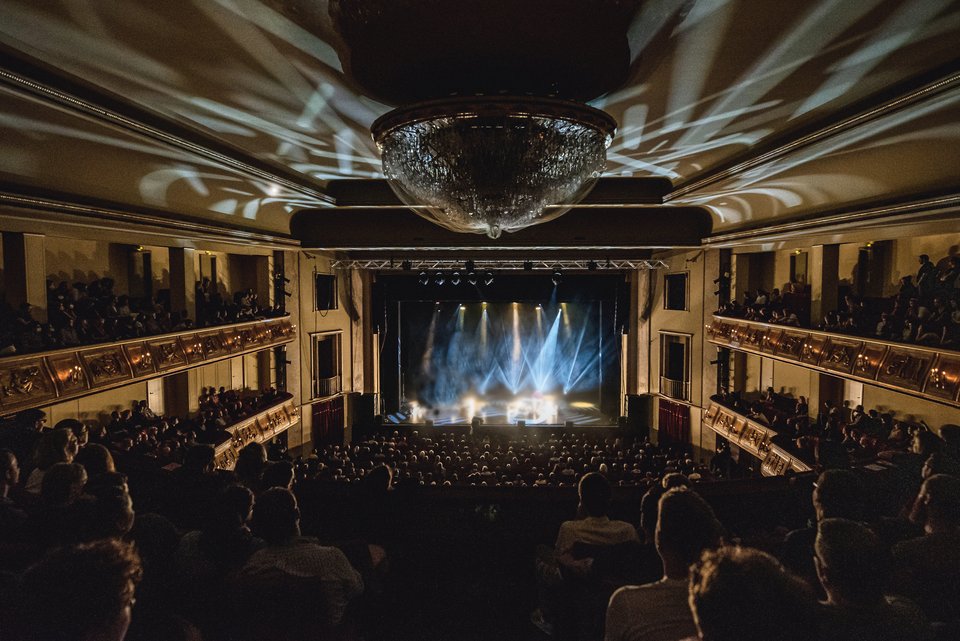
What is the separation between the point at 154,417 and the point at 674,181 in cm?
932

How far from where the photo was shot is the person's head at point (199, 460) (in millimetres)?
3812

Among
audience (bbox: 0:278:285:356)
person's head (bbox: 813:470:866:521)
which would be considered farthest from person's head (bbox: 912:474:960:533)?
audience (bbox: 0:278:285:356)

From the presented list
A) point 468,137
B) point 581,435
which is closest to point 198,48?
point 468,137

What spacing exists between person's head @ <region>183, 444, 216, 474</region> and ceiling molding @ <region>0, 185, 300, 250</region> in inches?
122

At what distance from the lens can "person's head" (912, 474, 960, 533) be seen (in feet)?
7.28

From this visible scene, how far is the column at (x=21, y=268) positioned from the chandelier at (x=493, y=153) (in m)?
5.73

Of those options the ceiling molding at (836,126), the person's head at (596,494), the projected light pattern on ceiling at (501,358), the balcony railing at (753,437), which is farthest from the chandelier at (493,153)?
the projected light pattern on ceiling at (501,358)

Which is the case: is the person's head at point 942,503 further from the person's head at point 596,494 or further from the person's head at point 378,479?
the person's head at point 378,479

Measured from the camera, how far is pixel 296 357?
12.3 metres

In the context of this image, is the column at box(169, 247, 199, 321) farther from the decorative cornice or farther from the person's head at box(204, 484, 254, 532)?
the person's head at box(204, 484, 254, 532)

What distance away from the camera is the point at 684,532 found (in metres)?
1.81

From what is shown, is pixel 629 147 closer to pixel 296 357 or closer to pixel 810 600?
pixel 810 600

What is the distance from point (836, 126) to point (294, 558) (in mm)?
5160

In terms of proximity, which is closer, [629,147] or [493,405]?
[629,147]
